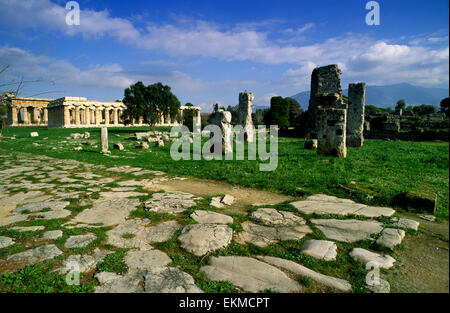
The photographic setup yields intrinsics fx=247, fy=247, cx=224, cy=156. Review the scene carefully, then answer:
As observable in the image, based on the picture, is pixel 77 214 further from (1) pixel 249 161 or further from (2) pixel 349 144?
(2) pixel 349 144

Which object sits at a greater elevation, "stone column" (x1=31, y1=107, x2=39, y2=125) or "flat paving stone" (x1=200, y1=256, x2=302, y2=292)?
"stone column" (x1=31, y1=107, x2=39, y2=125)

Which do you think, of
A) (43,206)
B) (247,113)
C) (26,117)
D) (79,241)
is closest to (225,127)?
(247,113)

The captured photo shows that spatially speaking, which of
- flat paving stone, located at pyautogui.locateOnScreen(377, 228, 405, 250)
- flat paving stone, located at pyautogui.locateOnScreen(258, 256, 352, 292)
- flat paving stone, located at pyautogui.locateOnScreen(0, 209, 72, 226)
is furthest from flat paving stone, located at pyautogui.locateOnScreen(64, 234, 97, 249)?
flat paving stone, located at pyautogui.locateOnScreen(377, 228, 405, 250)

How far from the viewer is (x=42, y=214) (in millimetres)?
4695

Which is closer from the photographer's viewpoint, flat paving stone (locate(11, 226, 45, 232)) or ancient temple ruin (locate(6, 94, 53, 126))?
flat paving stone (locate(11, 226, 45, 232))

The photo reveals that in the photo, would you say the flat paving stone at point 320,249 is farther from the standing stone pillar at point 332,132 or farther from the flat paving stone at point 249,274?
the standing stone pillar at point 332,132

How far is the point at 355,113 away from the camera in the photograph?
635 inches

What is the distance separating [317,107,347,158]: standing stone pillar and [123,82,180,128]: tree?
85.1ft

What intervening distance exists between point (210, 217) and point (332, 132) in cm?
852

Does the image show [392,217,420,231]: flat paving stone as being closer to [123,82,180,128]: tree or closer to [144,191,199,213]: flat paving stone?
[144,191,199,213]: flat paving stone

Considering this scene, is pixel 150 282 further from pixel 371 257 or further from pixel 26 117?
pixel 26 117

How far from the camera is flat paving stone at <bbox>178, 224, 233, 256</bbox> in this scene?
3418mm

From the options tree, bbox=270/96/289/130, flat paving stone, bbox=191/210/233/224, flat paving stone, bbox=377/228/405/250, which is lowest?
flat paving stone, bbox=191/210/233/224
